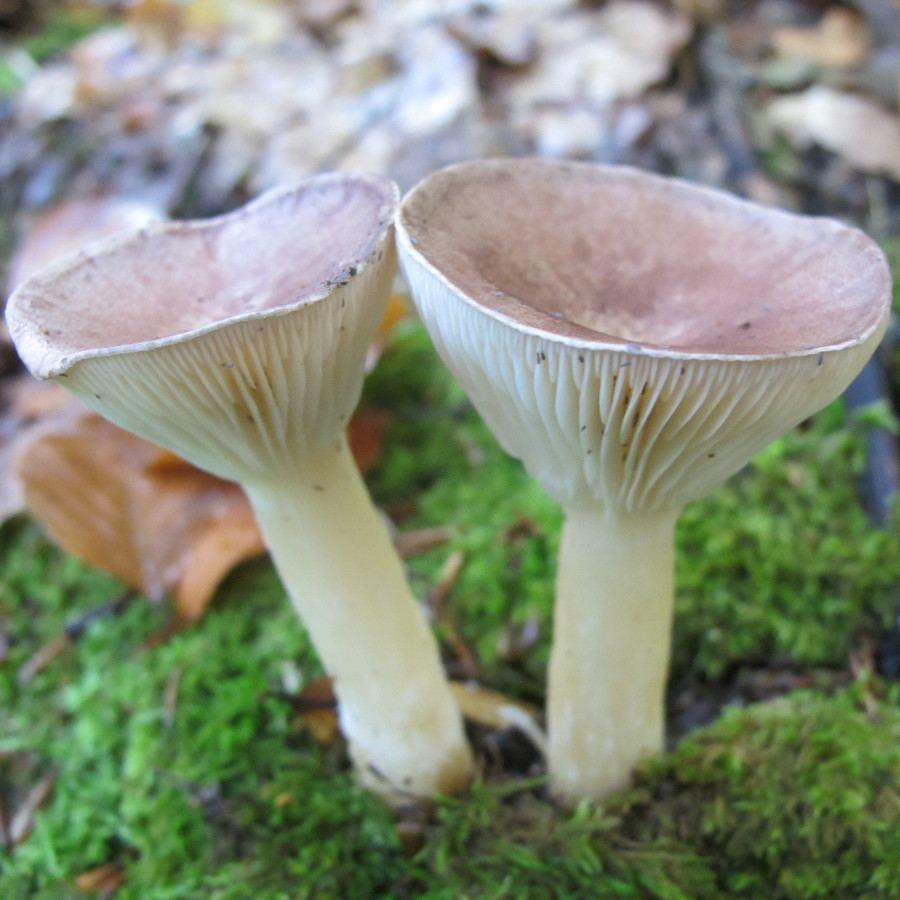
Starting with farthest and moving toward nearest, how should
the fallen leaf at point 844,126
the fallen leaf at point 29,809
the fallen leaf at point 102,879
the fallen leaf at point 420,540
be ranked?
the fallen leaf at point 844,126
the fallen leaf at point 420,540
the fallen leaf at point 29,809
the fallen leaf at point 102,879

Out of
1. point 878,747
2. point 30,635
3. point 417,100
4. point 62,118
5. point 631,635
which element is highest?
point 62,118

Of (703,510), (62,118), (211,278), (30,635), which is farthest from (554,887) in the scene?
(62,118)

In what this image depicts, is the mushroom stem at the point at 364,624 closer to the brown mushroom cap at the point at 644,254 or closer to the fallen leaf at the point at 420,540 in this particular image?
the brown mushroom cap at the point at 644,254

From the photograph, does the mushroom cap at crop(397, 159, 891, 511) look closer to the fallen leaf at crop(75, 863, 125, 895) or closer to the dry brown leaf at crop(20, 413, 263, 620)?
the dry brown leaf at crop(20, 413, 263, 620)

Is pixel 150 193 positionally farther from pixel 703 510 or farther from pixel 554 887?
pixel 554 887

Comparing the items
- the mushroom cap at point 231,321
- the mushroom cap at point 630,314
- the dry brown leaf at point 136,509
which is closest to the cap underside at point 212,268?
the mushroom cap at point 231,321

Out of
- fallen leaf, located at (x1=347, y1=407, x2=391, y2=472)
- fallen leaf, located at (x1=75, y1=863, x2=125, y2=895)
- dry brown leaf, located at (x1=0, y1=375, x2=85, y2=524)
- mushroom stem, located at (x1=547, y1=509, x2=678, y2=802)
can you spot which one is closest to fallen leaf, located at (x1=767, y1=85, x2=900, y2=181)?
fallen leaf, located at (x1=347, y1=407, x2=391, y2=472)

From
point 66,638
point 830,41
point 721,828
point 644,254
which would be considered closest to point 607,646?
point 721,828
